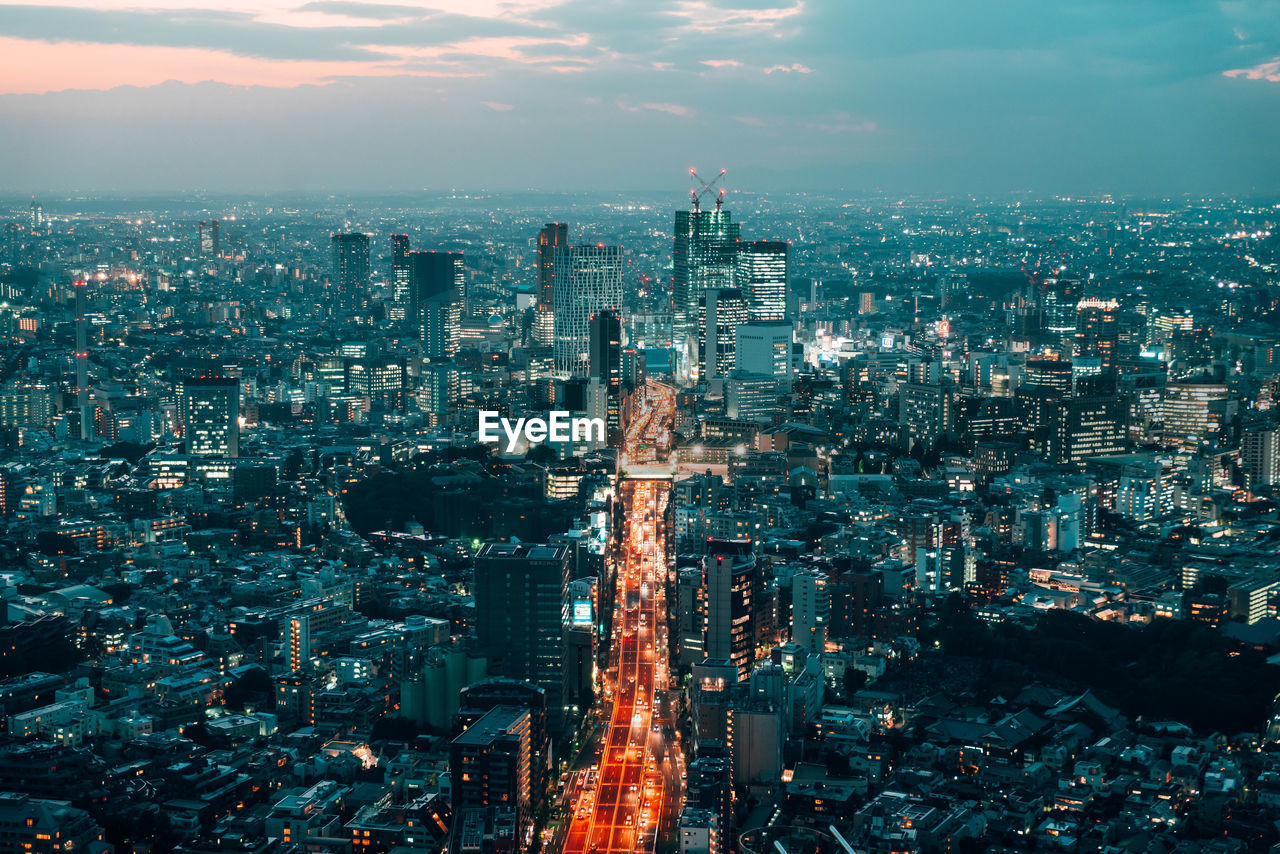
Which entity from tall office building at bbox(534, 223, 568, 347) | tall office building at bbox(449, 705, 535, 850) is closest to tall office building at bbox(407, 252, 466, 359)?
tall office building at bbox(534, 223, 568, 347)

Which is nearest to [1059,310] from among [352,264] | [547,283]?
[547,283]

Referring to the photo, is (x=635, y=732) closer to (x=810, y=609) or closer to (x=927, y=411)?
(x=810, y=609)

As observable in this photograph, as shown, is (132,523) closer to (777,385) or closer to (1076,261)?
(777,385)

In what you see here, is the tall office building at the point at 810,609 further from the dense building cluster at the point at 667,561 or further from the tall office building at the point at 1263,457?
the tall office building at the point at 1263,457

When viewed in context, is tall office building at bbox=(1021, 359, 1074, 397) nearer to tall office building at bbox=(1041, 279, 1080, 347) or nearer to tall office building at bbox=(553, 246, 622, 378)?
tall office building at bbox=(1041, 279, 1080, 347)

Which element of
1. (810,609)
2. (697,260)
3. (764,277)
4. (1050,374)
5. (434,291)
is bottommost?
(810,609)

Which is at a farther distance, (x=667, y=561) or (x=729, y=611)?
(x=667, y=561)

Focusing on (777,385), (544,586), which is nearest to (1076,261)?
(777,385)
